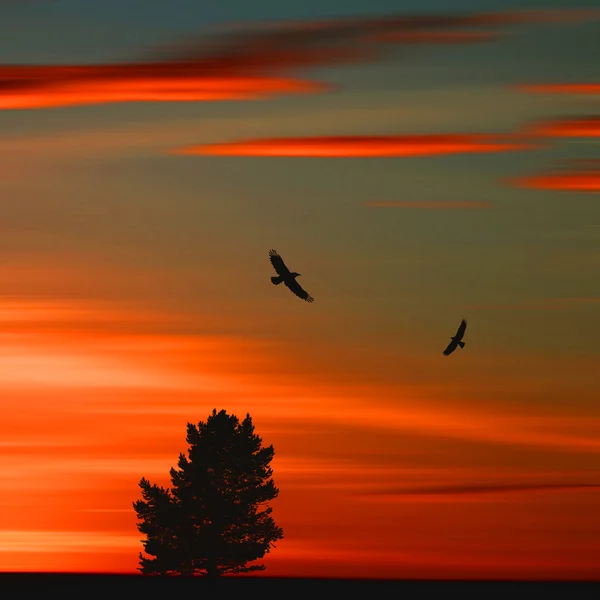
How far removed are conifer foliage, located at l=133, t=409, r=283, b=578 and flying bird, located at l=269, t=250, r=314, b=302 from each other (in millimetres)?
20254

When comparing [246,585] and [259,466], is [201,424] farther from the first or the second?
[246,585]

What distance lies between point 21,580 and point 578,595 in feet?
107

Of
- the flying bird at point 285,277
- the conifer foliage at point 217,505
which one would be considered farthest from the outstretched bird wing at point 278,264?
the conifer foliage at point 217,505

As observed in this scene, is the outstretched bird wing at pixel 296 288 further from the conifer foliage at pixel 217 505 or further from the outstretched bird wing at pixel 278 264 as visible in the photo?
the conifer foliage at pixel 217 505

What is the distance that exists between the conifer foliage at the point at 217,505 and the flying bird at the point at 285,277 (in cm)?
2025

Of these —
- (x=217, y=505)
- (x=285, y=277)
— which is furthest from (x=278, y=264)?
(x=217, y=505)

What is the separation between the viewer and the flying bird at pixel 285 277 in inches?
2506

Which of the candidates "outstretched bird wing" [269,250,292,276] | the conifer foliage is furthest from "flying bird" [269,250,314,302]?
the conifer foliage

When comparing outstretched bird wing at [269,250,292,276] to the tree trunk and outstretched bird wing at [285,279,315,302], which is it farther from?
the tree trunk

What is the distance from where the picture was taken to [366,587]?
341 ft

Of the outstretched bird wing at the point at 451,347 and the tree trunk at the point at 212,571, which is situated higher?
the outstretched bird wing at the point at 451,347

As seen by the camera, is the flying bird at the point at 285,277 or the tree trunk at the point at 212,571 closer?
the flying bird at the point at 285,277

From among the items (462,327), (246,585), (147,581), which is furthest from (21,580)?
(462,327)

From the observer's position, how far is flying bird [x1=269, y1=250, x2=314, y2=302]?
63.7m
